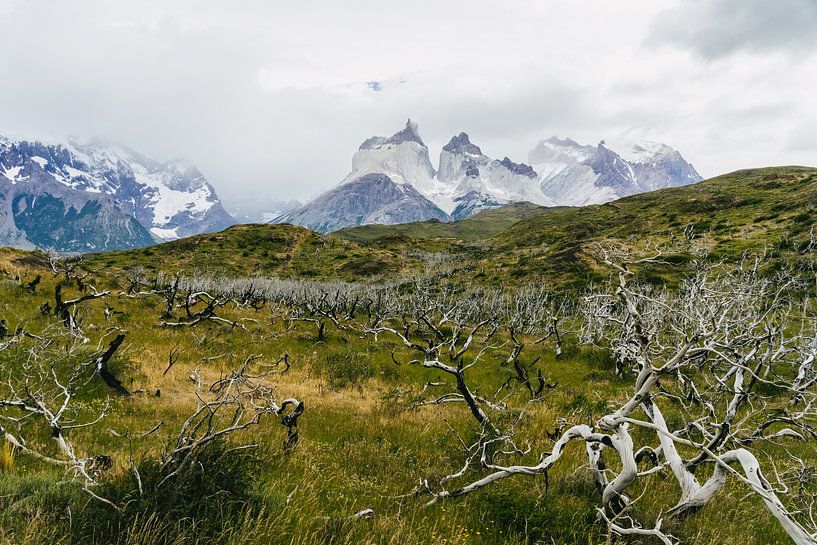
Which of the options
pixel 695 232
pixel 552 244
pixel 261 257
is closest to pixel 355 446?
pixel 695 232

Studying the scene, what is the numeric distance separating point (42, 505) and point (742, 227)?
78402 millimetres

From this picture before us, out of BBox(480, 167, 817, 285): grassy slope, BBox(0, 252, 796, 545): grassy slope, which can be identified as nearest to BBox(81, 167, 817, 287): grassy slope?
BBox(480, 167, 817, 285): grassy slope

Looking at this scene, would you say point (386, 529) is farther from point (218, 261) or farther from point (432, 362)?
point (218, 261)

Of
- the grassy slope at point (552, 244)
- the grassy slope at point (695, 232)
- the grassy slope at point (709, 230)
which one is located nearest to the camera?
the grassy slope at point (695, 232)

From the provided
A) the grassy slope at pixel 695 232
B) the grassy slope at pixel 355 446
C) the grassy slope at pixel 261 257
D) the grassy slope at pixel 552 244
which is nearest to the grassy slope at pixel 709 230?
the grassy slope at pixel 695 232

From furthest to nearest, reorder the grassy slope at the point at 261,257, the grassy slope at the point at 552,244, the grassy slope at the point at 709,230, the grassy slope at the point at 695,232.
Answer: the grassy slope at the point at 261,257 → the grassy slope at the point at 552,244 → the grassy slope at the point at 709,230 → the grassy slope at the point at 695,232

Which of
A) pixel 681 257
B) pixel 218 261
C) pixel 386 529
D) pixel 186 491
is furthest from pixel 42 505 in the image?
pixel 218 261

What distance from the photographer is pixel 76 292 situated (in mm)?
20922

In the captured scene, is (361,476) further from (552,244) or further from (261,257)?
(261,257)

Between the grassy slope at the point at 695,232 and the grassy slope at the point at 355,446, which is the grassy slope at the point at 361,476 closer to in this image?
the grassy slope at the point at 355,446

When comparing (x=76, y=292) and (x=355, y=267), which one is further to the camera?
(x=355, y=267)

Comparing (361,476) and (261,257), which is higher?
(361,476)

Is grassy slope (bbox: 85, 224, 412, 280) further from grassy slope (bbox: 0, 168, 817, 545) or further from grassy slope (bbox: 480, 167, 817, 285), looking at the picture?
grassy slope (bbox: 0, 168, 817, 545)

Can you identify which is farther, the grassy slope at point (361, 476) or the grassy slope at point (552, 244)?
the grassy slope at point (552, 244)
